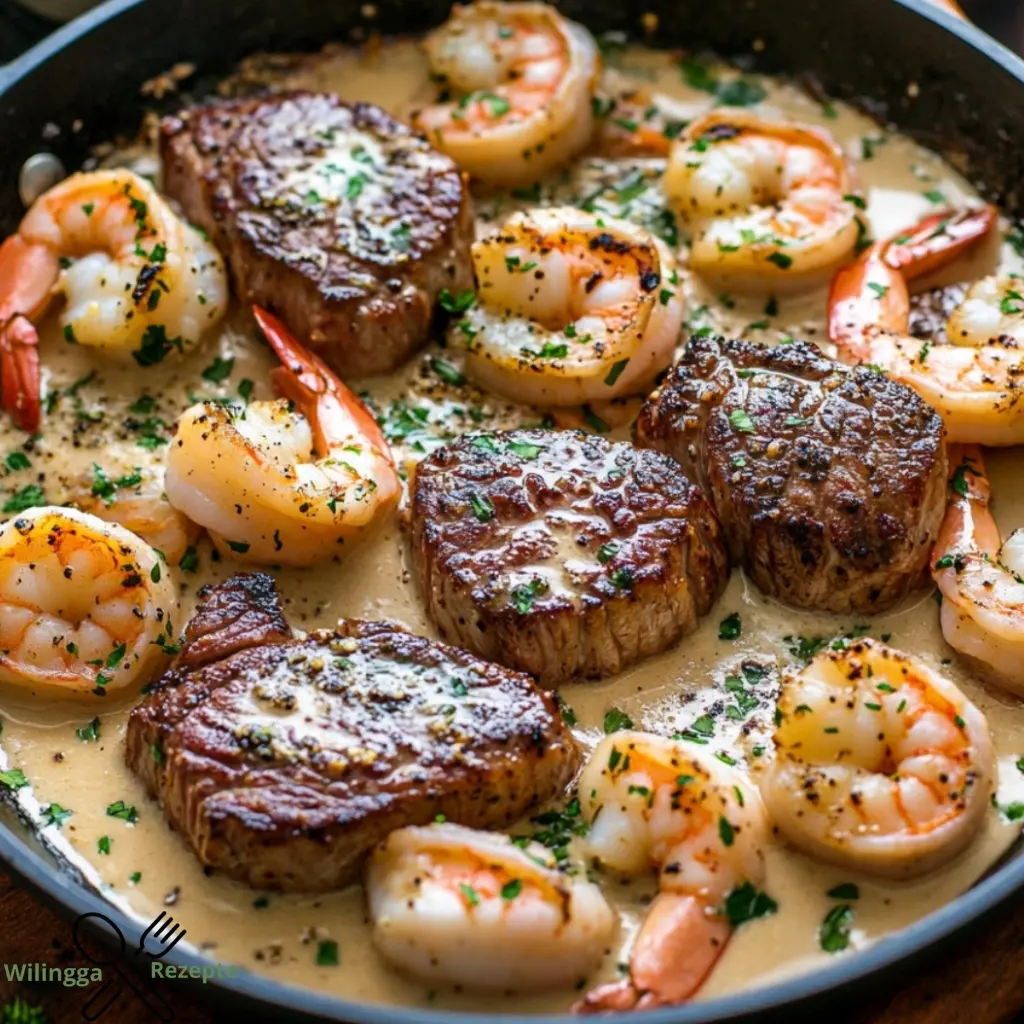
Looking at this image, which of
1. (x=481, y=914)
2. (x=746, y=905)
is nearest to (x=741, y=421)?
(x=746, y=905)

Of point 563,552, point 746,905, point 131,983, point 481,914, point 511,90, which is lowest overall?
point 131,983

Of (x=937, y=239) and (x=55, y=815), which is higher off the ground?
(x=937, y=239)

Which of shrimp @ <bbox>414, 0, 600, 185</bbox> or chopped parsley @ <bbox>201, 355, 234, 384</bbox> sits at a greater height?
shrimp @ <bbox>414, 0, 600, 185</bbox>

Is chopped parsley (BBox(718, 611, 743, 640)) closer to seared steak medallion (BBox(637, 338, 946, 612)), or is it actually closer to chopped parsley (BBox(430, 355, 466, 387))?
seared steak medallion (BBox(637, 338, 946, 612))

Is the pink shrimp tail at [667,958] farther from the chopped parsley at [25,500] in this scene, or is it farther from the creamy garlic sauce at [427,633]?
the chopped parsley at [25,500]

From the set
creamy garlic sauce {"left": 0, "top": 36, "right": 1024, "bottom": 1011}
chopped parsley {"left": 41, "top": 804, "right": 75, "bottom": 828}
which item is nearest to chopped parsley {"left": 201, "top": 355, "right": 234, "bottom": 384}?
creamy garlic sauce {"left": 0, "top": 36, "right": 1024, "bottom": 1011}

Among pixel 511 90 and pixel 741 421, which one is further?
pixel 511 90

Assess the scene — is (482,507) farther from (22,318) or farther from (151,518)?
(22,318)

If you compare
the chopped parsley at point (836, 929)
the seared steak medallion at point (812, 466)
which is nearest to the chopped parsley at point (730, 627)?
the seared steak medallion at point (812, 466)
